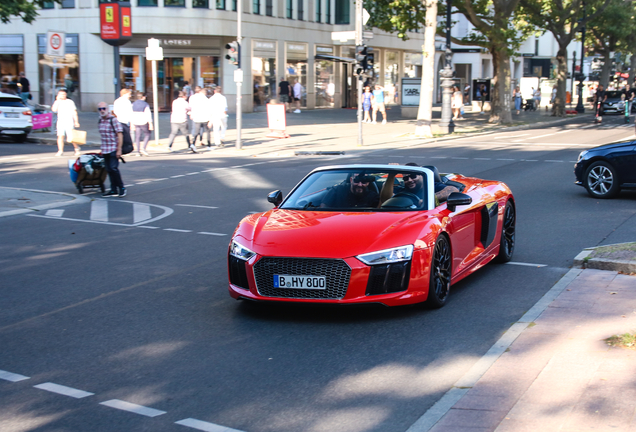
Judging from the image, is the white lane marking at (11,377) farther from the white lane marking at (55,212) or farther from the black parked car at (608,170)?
the black parked car at (608,170)

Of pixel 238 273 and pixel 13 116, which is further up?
pixel 13 116

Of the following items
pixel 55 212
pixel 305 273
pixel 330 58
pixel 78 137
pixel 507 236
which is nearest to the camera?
pixel 305 273

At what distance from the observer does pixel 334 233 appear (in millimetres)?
6488

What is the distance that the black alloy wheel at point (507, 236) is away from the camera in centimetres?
870

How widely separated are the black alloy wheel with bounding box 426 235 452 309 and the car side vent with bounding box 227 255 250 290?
5.31ft

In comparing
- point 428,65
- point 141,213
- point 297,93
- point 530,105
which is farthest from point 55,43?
point 530,105

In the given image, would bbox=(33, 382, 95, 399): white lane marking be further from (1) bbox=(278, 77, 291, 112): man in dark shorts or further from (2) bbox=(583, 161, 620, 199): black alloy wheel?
(1) bbox=(278, 77, 291, 112): man in dark shorts

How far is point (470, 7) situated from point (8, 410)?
3475 centimetres

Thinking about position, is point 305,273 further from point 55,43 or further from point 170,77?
point 170,77

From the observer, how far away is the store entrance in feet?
133

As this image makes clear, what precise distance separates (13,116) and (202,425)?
2532 cm

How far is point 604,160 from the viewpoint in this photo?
13781mm

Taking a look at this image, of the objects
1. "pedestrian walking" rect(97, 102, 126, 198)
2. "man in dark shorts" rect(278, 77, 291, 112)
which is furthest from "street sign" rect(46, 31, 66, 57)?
"man in dark shorts" rect(278, 77, 291, 112)

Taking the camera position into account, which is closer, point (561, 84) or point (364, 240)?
point (364, 240)
